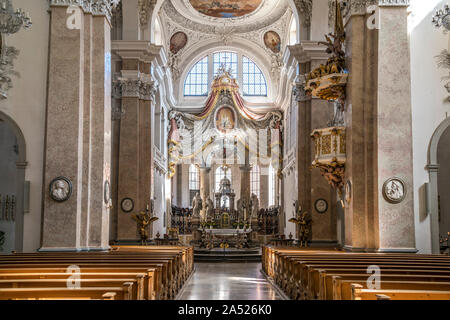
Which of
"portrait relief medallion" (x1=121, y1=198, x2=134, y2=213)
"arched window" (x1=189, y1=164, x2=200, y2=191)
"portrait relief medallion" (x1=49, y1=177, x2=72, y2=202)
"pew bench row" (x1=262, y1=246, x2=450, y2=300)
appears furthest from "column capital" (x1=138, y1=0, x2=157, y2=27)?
"arched window" (x1=189, y1=164, x2=200, y2=191)

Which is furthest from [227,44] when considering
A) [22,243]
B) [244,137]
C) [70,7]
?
[22,243]

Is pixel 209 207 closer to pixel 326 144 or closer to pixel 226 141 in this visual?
pixel 226 141

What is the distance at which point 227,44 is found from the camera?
28641 millimetres

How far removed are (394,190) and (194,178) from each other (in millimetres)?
21860

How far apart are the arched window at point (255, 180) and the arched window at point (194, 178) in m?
3.12

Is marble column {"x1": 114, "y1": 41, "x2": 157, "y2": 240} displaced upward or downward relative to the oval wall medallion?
downward

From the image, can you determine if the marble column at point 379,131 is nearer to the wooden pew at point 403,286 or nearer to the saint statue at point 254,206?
the wooden pew at point 403,286

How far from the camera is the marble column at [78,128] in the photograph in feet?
35.6

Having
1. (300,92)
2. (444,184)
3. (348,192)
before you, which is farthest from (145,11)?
(444,184)

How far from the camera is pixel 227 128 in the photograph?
90.2ft

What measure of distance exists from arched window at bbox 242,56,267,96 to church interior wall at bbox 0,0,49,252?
18613 mm

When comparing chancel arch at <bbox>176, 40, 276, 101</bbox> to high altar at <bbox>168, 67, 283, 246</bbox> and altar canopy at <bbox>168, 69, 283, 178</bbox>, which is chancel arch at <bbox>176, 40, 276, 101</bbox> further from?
altar canopy at <bbox>168, 69, 283, 178</bbox>

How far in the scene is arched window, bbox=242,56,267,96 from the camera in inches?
1149

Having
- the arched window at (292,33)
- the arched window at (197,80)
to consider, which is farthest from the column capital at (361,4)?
the arched window at (197,80)
